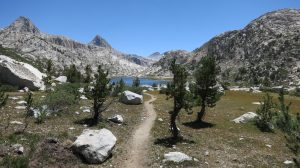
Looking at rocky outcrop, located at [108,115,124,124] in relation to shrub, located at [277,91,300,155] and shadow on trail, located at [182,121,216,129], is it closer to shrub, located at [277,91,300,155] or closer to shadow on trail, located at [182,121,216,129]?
shadow on trail, located at [182,121,216,129]

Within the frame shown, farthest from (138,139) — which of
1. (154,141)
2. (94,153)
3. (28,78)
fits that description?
(28,78)

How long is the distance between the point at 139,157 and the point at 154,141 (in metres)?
5.17

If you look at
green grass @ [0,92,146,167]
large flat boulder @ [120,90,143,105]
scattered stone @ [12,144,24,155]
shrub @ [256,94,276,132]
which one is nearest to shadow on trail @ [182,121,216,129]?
shrub @ [256,94,276,132]

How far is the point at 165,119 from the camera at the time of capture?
45.2 meters

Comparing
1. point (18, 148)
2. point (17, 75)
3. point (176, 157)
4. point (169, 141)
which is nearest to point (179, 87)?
point (169, 141)

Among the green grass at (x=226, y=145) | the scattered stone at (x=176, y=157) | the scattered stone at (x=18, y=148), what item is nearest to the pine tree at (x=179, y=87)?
the green grass at (x=226, y=145)

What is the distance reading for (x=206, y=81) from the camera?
4550 centimetres

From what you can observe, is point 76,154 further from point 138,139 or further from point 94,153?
point 138,139

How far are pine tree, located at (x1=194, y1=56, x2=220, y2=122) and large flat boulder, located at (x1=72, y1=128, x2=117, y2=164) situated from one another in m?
20.4

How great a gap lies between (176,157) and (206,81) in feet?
66.8

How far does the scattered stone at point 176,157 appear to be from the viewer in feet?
87.1

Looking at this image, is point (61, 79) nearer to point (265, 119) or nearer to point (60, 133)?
point (265, 119)

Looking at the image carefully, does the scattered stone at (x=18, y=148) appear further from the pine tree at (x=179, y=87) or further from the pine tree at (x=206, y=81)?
the pine tree at (x=206, y=81)

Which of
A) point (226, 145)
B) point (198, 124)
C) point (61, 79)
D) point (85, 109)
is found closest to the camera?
point (226, 145)
